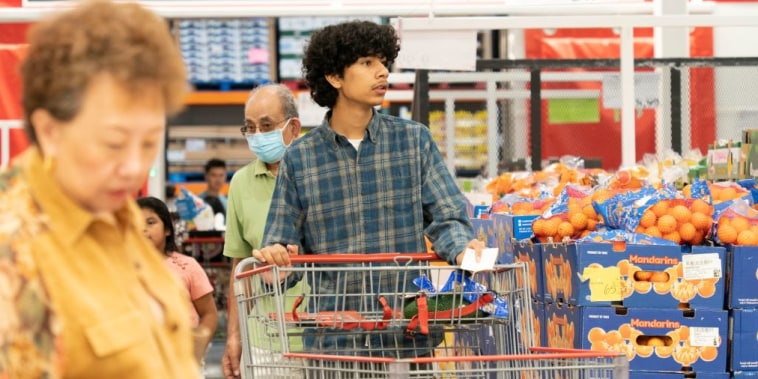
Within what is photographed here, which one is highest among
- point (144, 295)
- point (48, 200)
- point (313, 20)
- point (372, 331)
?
point (313, 20)

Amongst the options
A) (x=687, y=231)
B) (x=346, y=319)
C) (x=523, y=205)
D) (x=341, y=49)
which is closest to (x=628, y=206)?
(x=687, y=231)

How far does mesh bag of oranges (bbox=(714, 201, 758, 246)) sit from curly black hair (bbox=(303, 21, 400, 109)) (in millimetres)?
1522

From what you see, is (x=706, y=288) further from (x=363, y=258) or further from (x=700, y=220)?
(x=363, y=258)

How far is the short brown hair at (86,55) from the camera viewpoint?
4.99 ft

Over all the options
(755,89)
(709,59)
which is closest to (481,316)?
(709,59)

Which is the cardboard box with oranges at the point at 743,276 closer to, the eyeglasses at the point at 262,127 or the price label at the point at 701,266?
the price label at the point at 701,266

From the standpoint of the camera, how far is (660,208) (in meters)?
4.60

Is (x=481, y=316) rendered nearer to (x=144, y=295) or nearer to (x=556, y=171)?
(x=144, y=295)

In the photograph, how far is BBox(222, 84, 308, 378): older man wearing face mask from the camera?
450 cm

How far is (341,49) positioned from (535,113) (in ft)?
15.4

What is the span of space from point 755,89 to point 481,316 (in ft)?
19.2

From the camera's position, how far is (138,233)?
1.76 meters

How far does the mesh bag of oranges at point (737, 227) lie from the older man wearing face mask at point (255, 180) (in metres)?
1.64

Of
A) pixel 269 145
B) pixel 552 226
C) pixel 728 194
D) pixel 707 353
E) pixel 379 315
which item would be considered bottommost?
pixel 707 353
